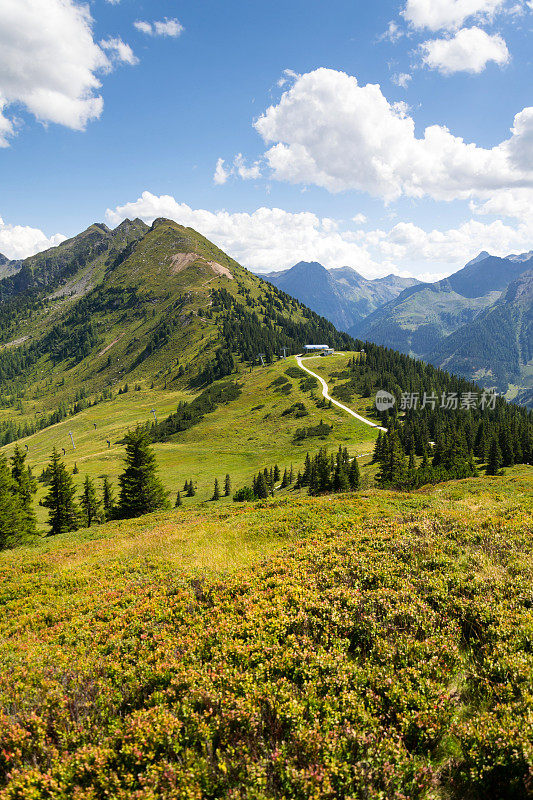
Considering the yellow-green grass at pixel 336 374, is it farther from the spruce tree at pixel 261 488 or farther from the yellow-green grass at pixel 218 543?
the yellow-green grass at pixel 218 543

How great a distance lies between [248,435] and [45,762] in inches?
4774

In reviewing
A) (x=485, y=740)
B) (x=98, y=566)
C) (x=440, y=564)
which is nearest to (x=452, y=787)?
(x=485, y=740)

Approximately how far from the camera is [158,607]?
11820 millimetres

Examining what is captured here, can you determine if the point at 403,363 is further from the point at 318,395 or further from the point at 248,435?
the point at 248,435

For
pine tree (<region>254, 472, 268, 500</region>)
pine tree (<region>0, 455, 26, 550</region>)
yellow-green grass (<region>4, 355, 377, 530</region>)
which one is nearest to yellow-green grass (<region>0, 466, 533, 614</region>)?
pine tree (<region>0, 455, 26, 550</region>)

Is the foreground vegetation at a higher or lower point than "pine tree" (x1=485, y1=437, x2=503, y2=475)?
higher

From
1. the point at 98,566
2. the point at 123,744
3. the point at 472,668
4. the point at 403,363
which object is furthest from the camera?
the point at 403,363

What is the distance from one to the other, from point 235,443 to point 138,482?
7541 centimetres

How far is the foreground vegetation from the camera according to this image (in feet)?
18.6

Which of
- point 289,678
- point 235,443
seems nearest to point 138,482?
point 289,678

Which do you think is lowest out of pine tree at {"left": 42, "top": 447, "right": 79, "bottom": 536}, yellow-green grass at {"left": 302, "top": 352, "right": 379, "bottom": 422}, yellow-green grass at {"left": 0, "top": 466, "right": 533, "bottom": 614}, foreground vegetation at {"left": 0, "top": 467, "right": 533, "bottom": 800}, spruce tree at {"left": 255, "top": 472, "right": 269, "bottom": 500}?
spruce tree at {"left": 255, "top": 472, "right": 269, "bottom": 500}

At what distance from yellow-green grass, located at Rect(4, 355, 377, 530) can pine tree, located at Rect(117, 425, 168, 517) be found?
890 inches

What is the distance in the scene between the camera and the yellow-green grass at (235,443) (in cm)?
10000

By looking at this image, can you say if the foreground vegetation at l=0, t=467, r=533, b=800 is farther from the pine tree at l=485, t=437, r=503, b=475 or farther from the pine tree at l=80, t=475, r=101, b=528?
the pine tree at l=485, t=437, r=503, b=475
